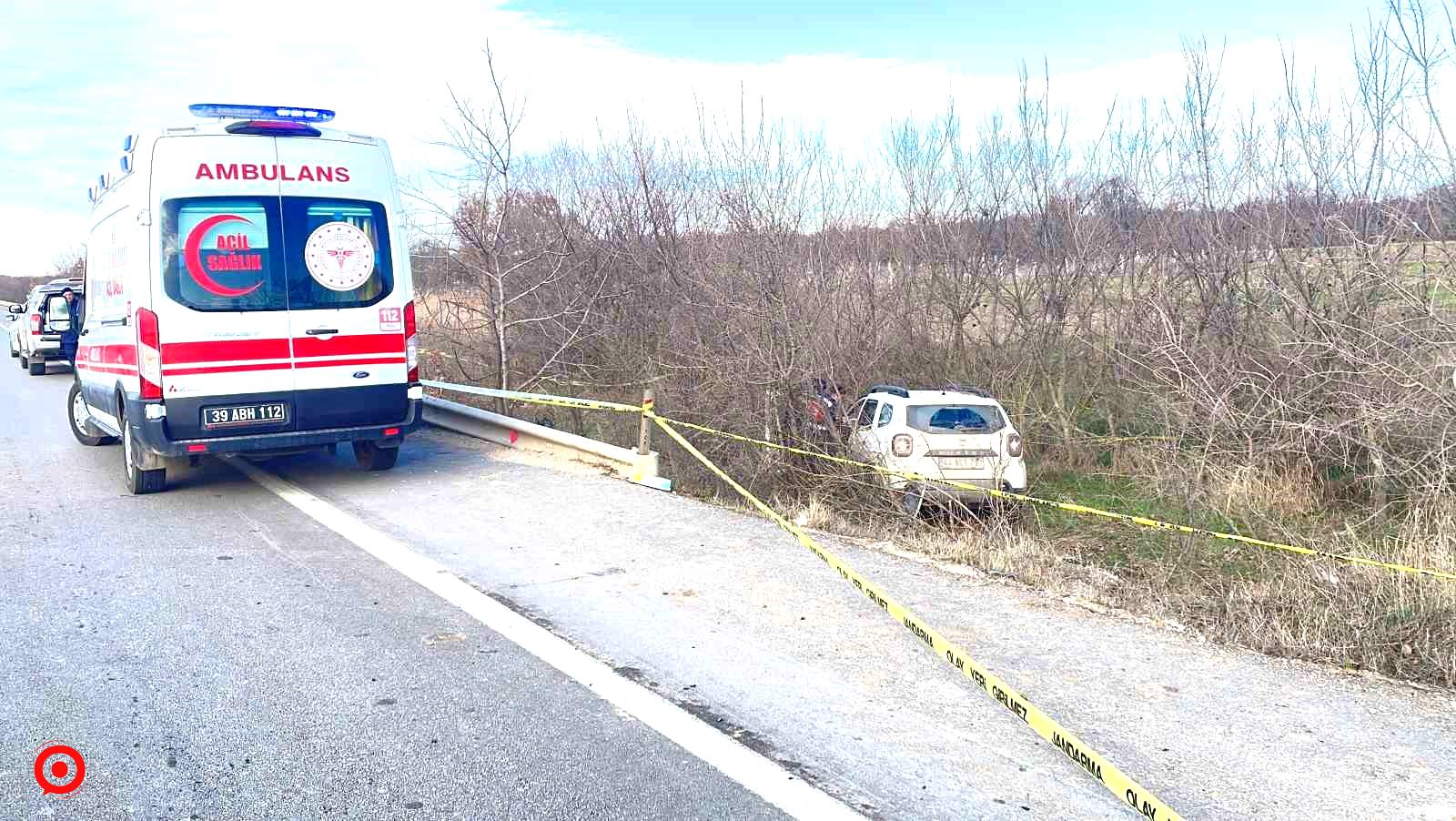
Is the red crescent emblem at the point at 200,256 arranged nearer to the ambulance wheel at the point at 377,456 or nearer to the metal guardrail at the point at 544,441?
the ambulance wheel at the point at 377,456

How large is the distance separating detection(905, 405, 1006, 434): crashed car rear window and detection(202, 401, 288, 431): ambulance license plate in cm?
642

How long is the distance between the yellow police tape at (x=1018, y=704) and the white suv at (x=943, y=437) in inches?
211

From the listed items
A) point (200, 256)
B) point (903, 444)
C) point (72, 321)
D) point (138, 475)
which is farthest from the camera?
point (72, 321)

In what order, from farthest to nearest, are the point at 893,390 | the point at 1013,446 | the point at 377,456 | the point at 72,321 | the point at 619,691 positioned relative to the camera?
the point at 893,390 → the point at 72,321 → the point at 1013,446 → the point at 377,456 → the point at 619,691

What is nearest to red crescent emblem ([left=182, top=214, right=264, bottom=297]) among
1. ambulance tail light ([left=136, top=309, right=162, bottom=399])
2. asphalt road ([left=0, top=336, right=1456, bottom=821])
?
ambulance tail light ([left=136, top=309, right=162, bottom=399])

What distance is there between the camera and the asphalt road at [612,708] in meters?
3.67

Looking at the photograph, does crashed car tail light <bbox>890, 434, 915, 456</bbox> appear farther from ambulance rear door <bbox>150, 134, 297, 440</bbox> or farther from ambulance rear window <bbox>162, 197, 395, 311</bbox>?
ambulance rear door <bbox>150, 134, 297, 440</bbox>

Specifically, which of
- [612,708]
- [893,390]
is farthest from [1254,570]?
[612,708]

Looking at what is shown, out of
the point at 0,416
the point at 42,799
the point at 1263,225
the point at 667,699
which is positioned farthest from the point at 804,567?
the point at 0,416

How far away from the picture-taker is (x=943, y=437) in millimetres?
11711

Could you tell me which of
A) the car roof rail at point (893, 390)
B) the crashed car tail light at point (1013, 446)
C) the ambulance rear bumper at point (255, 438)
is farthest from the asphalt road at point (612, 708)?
the crashed car tail light at point (1013, 446)

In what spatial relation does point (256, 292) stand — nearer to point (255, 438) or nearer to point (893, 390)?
point (255, 438)

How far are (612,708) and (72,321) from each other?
10663 mm

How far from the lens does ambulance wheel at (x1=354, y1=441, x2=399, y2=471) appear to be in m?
10.0
